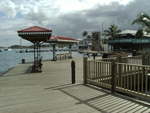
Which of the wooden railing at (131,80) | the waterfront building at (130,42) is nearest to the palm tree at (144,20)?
the wooden railing at (131,80)

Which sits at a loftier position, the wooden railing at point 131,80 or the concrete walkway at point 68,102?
the wooden railing at point 131,80

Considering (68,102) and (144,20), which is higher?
(144,20)

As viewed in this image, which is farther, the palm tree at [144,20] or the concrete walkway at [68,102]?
the palm tree at [144,20]

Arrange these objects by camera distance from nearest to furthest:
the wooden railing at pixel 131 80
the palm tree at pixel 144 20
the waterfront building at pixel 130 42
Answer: the wooden railing at pixel 131 80
the palm tree at pixel 144 20
the waterfront building at pixel 130 42

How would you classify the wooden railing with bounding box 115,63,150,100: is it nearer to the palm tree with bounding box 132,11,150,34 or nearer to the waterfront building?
the palm tree with bounding box 132,11,150,34

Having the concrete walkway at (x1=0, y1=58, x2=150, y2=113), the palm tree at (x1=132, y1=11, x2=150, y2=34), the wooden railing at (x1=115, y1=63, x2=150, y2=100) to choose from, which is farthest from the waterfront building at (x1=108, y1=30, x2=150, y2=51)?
the concrete walkway at (x1=0, y1=58, x2=150, y2=113)

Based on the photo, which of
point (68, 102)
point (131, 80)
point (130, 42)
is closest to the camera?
point (68, 102)

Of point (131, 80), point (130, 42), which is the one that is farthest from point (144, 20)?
point (130, 42)

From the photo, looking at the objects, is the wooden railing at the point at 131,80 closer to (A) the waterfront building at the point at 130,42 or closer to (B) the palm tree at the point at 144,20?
(B) the palm tree at the point at 144,20

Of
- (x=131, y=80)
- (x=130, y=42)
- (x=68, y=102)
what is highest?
(x=130, y=42)

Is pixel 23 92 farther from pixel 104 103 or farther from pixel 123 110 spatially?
pixel 123 110

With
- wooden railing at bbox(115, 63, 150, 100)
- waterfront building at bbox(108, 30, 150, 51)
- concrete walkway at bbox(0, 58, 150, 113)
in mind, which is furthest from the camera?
waterfront building at bbox(108, 30, 150, 51)

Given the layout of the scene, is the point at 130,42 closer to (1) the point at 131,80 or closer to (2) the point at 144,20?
(2) the point at 144,20

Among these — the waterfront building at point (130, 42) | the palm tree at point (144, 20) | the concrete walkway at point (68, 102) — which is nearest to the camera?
the concrete walkway at point (68, 102)
